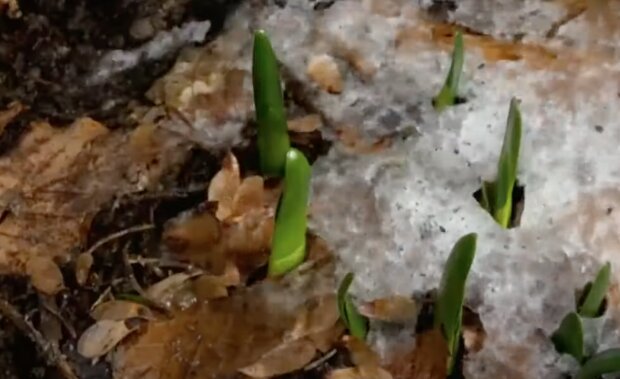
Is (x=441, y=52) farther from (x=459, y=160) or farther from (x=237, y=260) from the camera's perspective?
(x=237, y=260)

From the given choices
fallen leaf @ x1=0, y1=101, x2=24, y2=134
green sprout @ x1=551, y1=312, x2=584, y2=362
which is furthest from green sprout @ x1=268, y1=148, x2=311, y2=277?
fallen leaf @ x1=0, y1=101, x2=24, y2=134

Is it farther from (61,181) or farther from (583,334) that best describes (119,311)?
(583,334)

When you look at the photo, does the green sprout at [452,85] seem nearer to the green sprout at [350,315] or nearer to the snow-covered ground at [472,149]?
the snow-covered ground at [472,149]

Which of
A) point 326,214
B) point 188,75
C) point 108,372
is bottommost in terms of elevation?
point 108,372

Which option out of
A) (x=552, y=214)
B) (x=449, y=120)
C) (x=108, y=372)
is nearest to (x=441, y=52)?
(x=449, y=120)

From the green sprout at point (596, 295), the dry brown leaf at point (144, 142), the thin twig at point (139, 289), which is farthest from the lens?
the dry brown leaf at point (144, 142)

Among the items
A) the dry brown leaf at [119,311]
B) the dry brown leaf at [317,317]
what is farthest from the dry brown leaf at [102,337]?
the dry brown leaf at [317,317]
